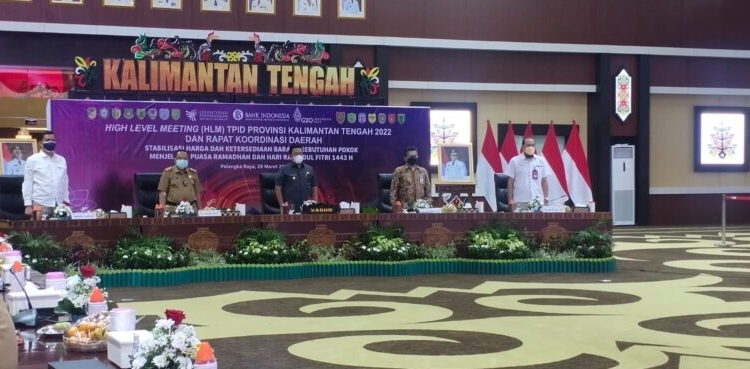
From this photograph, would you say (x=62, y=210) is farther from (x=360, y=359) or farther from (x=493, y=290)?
(x=360, y=359)

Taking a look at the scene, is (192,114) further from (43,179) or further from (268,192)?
(43,179)

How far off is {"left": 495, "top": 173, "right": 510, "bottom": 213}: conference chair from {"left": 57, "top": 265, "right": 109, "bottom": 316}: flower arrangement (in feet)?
29.8

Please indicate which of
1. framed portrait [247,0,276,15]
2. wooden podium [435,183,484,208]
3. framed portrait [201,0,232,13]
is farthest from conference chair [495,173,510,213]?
framed portrait [201,0,232,13]

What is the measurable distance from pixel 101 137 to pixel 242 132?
218cm

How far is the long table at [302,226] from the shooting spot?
10164 mm

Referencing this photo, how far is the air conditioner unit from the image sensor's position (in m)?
19.9

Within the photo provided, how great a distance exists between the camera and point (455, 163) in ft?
48.6

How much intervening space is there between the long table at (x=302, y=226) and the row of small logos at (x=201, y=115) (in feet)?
13.4

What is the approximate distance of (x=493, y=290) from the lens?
943 cm

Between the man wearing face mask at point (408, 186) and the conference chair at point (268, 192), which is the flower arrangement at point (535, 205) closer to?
the man wearing face mask at point (408, 186)

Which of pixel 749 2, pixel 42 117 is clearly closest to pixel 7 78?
pixel 42 117

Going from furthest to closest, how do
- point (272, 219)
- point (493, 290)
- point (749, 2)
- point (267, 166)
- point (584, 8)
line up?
point (749, 2) < point (584, 8) < point (267, 166) < point (272, 219) < point (493, 290)

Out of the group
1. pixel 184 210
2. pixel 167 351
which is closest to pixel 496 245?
pixel 184 210

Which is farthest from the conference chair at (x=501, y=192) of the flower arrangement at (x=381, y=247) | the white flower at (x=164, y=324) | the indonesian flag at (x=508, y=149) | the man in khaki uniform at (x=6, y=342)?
the man in khaki uniform at (x=6, y=342)
